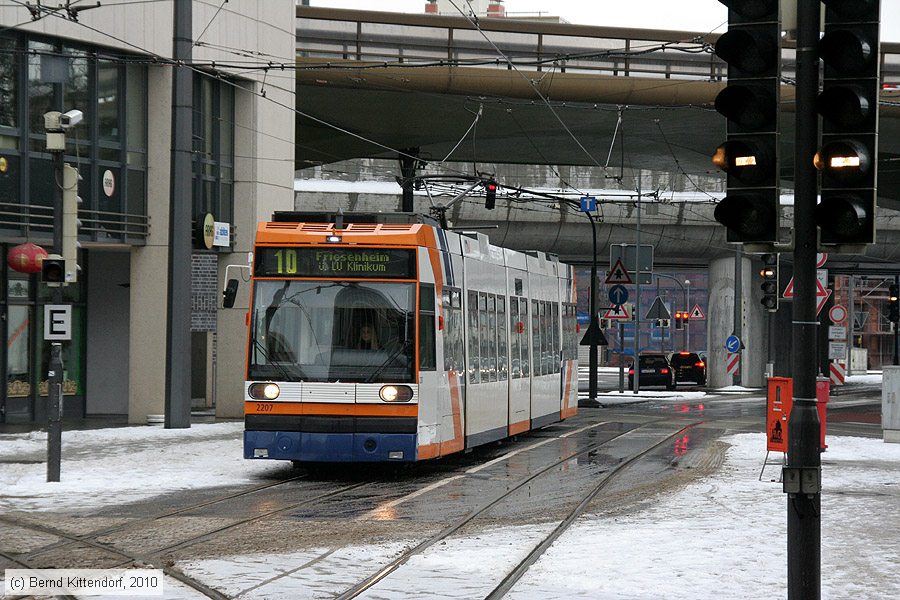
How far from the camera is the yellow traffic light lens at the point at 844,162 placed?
8.04m

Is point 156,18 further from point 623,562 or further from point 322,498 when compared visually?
point 623,562

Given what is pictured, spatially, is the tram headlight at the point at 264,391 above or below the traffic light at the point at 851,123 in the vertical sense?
below

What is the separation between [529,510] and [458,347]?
4556 millimetres

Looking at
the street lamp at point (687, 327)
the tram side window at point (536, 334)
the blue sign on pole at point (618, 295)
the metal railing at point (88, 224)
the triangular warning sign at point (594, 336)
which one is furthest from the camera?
the street lamp at point (687, 327)

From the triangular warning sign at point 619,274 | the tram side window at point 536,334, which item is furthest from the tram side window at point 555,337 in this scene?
the triangular warning sign at point 619,274

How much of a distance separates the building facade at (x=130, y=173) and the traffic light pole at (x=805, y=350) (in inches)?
585

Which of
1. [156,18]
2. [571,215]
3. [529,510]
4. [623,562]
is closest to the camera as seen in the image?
[623,562]

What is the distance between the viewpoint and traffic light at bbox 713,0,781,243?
821 cm

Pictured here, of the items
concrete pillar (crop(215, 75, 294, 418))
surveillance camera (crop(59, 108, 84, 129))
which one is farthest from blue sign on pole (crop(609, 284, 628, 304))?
surveillance camera (crop(59, 108, 84, 129))

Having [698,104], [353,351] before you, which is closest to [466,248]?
[353,351]

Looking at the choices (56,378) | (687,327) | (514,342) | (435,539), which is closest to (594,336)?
(514,342)

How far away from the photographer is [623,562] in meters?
10.6

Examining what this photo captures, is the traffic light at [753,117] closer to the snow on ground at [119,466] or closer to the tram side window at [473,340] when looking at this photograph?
the snow on ground at [119,466]

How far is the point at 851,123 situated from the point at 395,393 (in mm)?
9125
